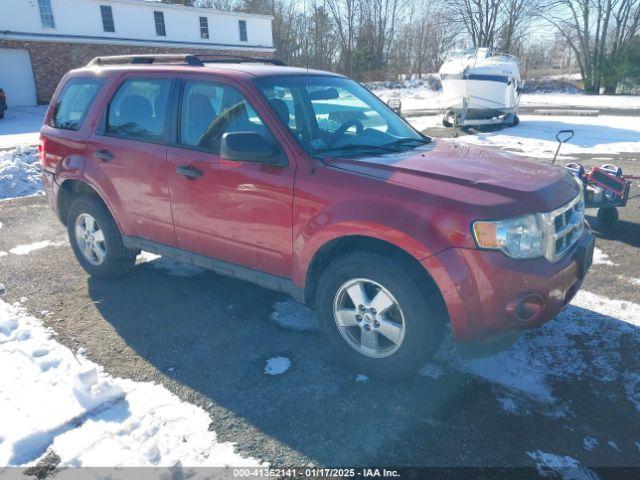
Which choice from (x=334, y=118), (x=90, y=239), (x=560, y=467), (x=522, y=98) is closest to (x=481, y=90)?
(x=334, y=118)

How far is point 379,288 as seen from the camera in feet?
9.85

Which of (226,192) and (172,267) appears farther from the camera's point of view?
(172,267)

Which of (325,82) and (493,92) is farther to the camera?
(493,92)

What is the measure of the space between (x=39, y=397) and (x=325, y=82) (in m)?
3.12

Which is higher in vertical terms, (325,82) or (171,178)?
(325,82)

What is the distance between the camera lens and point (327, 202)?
9.93 ft

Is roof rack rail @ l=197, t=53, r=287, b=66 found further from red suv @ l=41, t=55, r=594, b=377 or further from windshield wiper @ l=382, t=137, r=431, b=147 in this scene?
windshield wiper @ l=382, t=137, r=431, b=147

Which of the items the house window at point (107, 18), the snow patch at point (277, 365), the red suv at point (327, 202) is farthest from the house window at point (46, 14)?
the snow patch at point (277, 365)

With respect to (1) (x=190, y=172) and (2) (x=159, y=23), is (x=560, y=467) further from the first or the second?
(2) (x=159, y=23)

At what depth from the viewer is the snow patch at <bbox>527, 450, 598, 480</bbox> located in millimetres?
2375

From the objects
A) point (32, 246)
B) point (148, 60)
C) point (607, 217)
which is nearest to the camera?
point (148, 60)

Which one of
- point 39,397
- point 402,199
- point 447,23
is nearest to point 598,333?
point 402,199

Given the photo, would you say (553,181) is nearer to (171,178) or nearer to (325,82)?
(325,82)

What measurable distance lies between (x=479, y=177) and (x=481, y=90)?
13.9 meters
